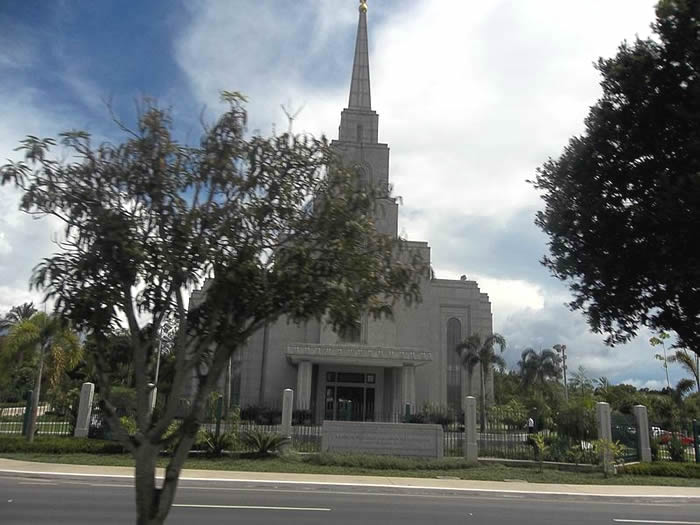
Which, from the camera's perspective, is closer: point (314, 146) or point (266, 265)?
point (266, 265)

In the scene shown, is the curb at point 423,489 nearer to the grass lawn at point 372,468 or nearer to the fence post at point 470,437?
the grass lawn at point 372,468

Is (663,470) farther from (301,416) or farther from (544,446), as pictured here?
(301,416)

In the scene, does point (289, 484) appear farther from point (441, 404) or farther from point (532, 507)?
point (441, 404)

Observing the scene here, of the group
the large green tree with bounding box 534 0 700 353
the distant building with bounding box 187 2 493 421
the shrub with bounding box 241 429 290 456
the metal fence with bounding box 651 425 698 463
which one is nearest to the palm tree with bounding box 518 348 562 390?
the distant building with bounding box 187 2 493 421

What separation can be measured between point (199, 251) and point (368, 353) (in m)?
34.7

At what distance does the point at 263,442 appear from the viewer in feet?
67.4

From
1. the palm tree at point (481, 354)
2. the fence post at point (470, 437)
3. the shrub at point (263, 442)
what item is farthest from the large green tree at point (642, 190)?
the palm tree at point (481, 354)

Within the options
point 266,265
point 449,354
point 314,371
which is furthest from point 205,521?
point 449,354

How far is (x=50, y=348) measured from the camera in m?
22.4

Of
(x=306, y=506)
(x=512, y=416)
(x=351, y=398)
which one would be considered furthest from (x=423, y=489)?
(x=351, y=398)

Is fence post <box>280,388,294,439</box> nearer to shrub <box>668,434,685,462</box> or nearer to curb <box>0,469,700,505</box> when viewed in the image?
curb <box>0,469,700,505</box>

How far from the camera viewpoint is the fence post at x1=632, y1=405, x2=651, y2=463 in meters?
22.9

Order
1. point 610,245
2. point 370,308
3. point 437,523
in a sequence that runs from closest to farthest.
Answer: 1. point 370,308
2. point 610,245
3. point 437,523

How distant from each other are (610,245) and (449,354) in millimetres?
39754
